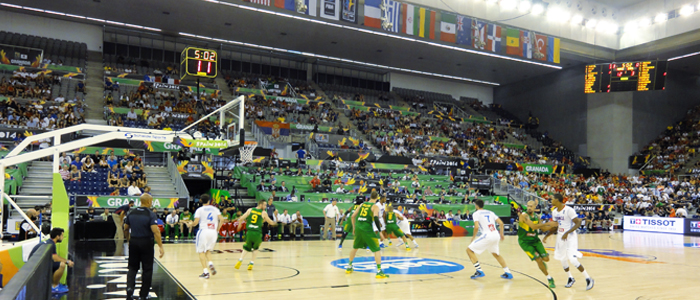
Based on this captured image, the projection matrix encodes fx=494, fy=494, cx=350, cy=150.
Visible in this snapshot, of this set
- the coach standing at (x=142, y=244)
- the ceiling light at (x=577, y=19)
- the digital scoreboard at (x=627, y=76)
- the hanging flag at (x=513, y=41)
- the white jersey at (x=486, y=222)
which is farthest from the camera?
the ceiling light at (x=577, y=19)

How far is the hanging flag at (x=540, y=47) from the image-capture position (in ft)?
119

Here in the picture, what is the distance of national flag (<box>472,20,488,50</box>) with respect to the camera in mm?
34281

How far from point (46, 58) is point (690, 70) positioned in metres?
51.2

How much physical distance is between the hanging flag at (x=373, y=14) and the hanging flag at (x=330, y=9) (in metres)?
2.02

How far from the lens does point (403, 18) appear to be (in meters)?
32.1

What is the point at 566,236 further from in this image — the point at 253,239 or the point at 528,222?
the point at 253,239

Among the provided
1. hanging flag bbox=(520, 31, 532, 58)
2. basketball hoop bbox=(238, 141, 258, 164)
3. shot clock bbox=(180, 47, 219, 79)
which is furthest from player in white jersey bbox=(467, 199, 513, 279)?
hanging flag bbox=(520, 31, 532, 58)

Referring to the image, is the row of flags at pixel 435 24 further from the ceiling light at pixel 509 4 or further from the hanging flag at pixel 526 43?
the ceiling light at pixel 509 4

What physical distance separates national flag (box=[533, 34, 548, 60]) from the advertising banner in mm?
12955

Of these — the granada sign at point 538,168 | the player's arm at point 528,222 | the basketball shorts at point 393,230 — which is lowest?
the basketball shorts at point 393,230

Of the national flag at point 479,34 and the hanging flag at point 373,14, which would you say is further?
the national flag at point 479,34

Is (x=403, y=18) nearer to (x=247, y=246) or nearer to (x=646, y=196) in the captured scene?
(x=646, y=196)

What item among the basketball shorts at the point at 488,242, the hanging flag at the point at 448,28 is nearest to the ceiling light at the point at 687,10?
the hanging flag at the point at 448,28

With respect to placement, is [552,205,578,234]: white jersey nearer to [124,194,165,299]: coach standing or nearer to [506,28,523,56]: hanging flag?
[124,194,165,299]: coach standing
